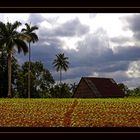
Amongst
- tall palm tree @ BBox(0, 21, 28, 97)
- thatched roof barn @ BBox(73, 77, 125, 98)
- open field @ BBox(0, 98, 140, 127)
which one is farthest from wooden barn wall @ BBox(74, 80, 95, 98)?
open field @ BBox(0, 98, 140, 127)

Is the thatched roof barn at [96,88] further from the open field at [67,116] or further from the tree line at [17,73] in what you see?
the open field at [67,116]

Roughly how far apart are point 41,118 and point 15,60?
68.1 ft

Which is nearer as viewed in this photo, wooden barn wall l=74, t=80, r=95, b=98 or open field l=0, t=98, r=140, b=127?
open field l=0, t=98, r=140, b=127

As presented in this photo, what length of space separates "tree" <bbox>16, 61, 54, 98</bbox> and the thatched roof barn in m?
2.99

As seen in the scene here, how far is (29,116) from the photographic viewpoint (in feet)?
45.1

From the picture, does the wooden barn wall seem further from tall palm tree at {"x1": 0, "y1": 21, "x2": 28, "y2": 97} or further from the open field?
the open field

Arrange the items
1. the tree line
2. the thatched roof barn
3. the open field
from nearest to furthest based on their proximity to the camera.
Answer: the open field
the tree line
the thatched roof barn

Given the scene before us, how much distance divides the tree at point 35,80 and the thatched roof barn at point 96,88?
9.80 feet

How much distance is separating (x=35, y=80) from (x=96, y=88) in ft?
20.1

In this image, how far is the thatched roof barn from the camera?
119 ft

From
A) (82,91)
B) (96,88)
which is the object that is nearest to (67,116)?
(96,88)

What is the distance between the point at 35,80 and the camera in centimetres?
3378

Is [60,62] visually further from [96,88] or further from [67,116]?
[67,116]
